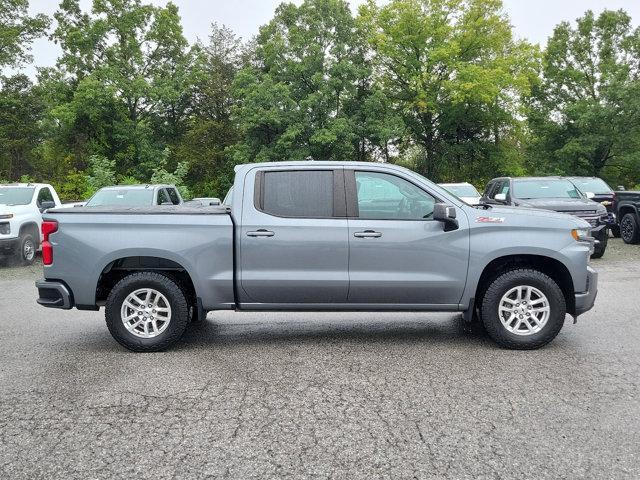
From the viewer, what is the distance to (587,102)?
4200cm

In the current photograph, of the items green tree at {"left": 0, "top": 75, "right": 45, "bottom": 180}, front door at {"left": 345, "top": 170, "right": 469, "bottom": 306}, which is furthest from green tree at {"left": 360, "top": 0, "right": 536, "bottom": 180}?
front door at {"left": 345, "top": 170, "right": 469, "bottom": 306}

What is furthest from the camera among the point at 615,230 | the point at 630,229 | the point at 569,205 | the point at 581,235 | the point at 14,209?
the point at 615,230

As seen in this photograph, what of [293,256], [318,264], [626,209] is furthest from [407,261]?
[626,209]

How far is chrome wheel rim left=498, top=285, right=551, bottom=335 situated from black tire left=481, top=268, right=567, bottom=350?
31 millimetres

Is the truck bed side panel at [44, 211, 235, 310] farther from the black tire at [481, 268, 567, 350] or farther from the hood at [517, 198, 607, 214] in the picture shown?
the hood at [517, 198, 607, 214]

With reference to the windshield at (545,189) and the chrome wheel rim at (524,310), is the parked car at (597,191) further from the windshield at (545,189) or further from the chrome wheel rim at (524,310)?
the chrome wheel rim at (524,310)

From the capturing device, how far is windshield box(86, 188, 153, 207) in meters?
13.4

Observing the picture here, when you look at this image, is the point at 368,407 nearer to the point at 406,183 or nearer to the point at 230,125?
the point at 406,183

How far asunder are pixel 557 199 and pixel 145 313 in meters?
10.4

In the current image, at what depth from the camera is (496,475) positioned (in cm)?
320

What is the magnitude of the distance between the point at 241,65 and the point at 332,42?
10650 millimetres

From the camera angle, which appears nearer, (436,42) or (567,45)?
(436,42)

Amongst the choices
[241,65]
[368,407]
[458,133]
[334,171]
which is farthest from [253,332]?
[241,65]

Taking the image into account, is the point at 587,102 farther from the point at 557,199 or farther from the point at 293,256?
the point at 293,256
